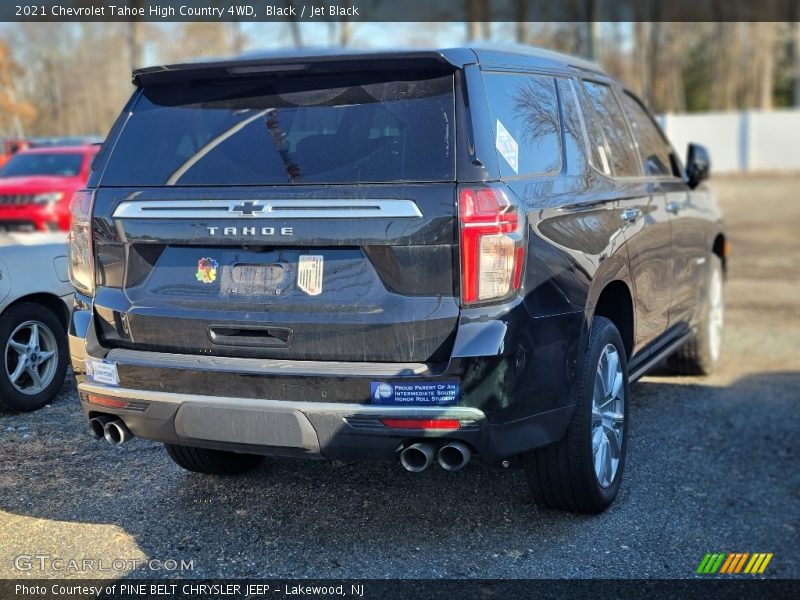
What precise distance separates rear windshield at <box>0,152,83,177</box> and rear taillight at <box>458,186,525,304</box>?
38.2ft

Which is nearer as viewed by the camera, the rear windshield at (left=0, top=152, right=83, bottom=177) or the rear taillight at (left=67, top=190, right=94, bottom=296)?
the rear taillight at (left=67, top=190, right=94, bottom=296)

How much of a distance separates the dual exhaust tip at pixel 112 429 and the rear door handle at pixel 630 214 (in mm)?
2557

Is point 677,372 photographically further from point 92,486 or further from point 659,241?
point 92,486

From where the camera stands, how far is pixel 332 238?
3.58m

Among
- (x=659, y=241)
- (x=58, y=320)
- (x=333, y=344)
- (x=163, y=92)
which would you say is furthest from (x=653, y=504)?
(x=58, y=320)

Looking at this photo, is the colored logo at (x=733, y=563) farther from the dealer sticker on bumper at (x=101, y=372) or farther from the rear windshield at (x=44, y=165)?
the rear windshield at (x=44, y=165)

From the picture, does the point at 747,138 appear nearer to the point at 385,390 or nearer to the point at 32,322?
the point at 32,322

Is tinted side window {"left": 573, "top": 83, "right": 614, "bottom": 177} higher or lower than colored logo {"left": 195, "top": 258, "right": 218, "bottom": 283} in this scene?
higher

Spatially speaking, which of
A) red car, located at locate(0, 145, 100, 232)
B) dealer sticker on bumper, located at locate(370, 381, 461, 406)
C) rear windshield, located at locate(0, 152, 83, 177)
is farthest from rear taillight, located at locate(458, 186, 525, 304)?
rear windshield, located at locate(0, 152, 83, 177)

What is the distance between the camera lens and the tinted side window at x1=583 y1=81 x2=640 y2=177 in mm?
5129

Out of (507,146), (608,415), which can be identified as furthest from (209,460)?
(507,146)

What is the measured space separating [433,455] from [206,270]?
1.15 meters

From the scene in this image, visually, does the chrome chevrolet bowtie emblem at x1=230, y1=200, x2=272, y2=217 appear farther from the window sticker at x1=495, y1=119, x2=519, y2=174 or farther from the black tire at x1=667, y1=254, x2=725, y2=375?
the black tire at x1=667, y1=254, x2=725, y2=375

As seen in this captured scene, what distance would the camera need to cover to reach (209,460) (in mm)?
4723
